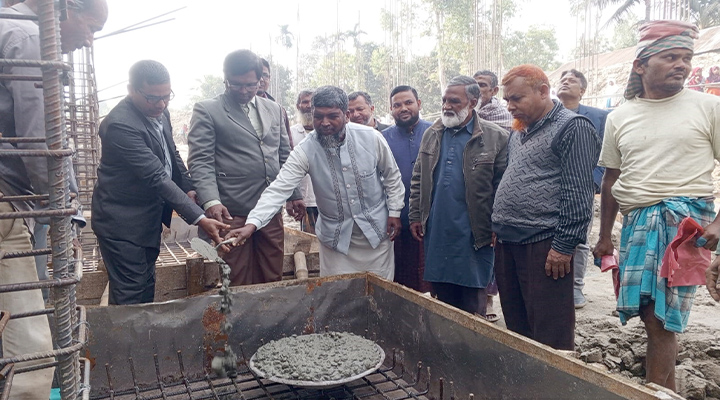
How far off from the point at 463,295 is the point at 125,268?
2034mm

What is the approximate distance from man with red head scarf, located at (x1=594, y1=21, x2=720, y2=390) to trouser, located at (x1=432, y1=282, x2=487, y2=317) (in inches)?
38.7

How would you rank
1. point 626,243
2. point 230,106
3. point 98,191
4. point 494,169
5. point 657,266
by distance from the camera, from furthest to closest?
point 230,106 < point 494,169 < point 98,191 < point 626,243 < point 657,266

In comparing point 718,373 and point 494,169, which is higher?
point 494,169

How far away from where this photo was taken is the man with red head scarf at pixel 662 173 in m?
2.43

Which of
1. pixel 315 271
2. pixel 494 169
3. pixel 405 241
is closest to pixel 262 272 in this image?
pixel 315 271

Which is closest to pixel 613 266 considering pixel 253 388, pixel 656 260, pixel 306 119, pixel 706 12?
pixel 656 260

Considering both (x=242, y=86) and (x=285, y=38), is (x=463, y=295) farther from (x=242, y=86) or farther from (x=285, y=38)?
(x=285, y=38)

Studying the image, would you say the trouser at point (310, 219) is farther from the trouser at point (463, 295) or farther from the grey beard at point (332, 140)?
the trouser at point (463, 295)

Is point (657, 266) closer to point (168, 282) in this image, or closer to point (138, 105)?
point (138, 105)

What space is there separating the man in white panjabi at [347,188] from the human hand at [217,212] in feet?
0.80

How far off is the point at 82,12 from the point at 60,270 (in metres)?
1.12

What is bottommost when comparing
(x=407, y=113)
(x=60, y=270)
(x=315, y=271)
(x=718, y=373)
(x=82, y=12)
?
(x=718, y=373)

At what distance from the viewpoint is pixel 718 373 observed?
3.11 meters

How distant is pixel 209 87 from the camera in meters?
55.3
